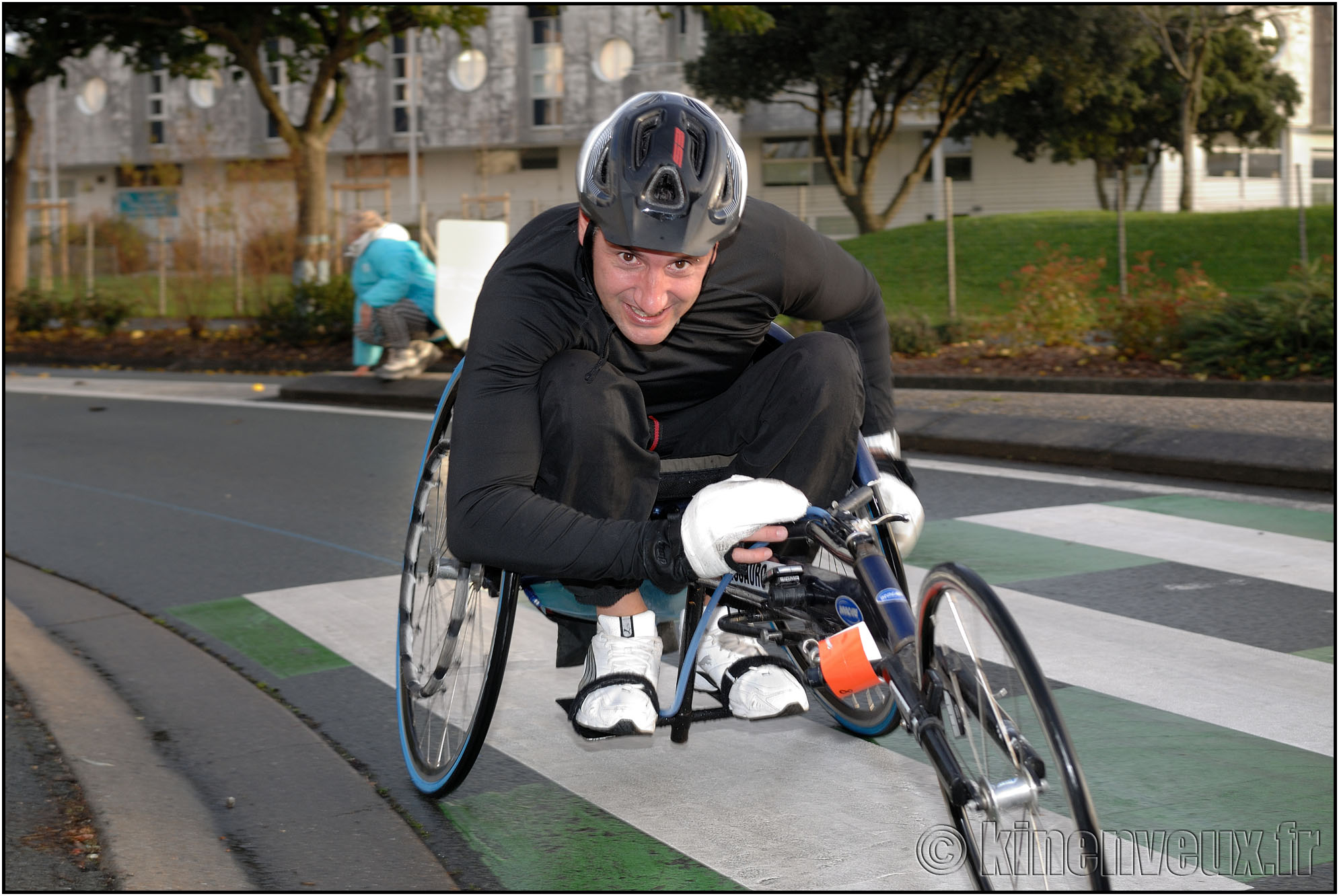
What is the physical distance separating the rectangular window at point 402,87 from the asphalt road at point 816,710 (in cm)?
4660

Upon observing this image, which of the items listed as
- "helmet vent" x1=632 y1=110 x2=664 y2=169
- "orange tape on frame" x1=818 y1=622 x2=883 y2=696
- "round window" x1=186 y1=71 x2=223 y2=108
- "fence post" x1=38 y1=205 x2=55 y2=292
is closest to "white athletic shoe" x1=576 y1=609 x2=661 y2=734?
"orange tape on frame" x1=818 y1=622 x2=883 y2=696

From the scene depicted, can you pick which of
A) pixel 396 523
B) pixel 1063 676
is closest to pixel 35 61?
pixel 396 523

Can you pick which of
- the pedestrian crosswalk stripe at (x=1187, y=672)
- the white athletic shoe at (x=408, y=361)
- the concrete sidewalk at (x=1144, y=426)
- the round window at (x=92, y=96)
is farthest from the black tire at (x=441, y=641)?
the round window at (x=92, y=96)

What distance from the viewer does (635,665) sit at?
3297 millimetres

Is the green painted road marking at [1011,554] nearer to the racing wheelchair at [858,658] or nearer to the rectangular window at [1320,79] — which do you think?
the racing wheelchair at [858,658]

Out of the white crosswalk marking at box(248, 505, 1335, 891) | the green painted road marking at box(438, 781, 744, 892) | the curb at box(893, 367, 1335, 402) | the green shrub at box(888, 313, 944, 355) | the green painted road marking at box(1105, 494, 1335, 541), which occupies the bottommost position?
the green painted road marking at box(438, 781, 744, 892)

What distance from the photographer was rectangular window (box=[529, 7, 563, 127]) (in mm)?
51281

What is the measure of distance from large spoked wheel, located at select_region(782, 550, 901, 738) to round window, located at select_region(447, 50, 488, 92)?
51316 millimetres

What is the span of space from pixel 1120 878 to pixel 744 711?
880mm

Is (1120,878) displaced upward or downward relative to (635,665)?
downward

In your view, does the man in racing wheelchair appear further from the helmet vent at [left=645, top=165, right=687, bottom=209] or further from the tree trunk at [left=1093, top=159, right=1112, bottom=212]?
the tree trunk at [left=1093, top=159, right=1112, bottom=212]

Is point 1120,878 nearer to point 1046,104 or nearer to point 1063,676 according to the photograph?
point 1063,676

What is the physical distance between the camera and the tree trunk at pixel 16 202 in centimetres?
2278

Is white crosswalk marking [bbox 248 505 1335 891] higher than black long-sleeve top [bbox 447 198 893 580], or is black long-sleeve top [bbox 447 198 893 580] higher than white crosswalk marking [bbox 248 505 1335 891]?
black long-sleeve top [bbox 447 198 893 580]
